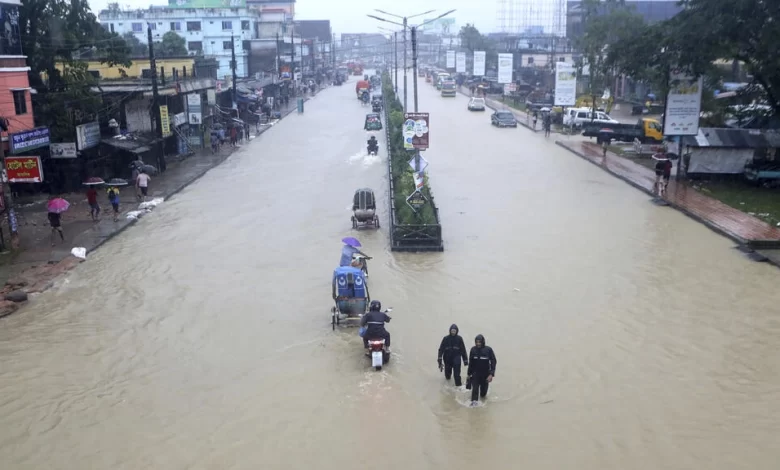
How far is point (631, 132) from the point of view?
39188mm

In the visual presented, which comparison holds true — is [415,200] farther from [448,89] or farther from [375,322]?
[448,89]

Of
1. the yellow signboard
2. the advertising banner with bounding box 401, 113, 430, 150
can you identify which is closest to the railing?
the advertising banner with bounding box 401, 113, 430, 150

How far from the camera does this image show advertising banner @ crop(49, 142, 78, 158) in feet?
83.3

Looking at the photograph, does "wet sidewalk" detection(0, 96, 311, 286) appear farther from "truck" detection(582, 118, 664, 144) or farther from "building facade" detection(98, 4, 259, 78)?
"building facade" detection(98, 4, 259, 78)

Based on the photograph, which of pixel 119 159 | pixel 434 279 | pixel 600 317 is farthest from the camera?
pixel 119 159

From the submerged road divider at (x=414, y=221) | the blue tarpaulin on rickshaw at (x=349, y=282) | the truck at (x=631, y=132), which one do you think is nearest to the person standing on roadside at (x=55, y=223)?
the submerged road divider at (x=414, y=221)

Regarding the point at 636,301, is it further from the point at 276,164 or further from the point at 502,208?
the point at 276,164

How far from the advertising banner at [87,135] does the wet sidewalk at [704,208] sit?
19.6 m

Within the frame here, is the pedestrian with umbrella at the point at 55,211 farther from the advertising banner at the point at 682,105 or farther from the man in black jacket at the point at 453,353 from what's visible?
the advertising banner at the point at 682,105

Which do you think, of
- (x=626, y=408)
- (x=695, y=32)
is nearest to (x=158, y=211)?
(x=626, y=408)

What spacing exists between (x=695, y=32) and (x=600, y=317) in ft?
53.9

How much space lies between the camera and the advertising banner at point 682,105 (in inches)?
1037

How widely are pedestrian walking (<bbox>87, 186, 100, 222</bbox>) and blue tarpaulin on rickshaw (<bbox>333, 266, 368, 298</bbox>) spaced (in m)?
11.7

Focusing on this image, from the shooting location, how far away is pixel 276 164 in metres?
34.2
